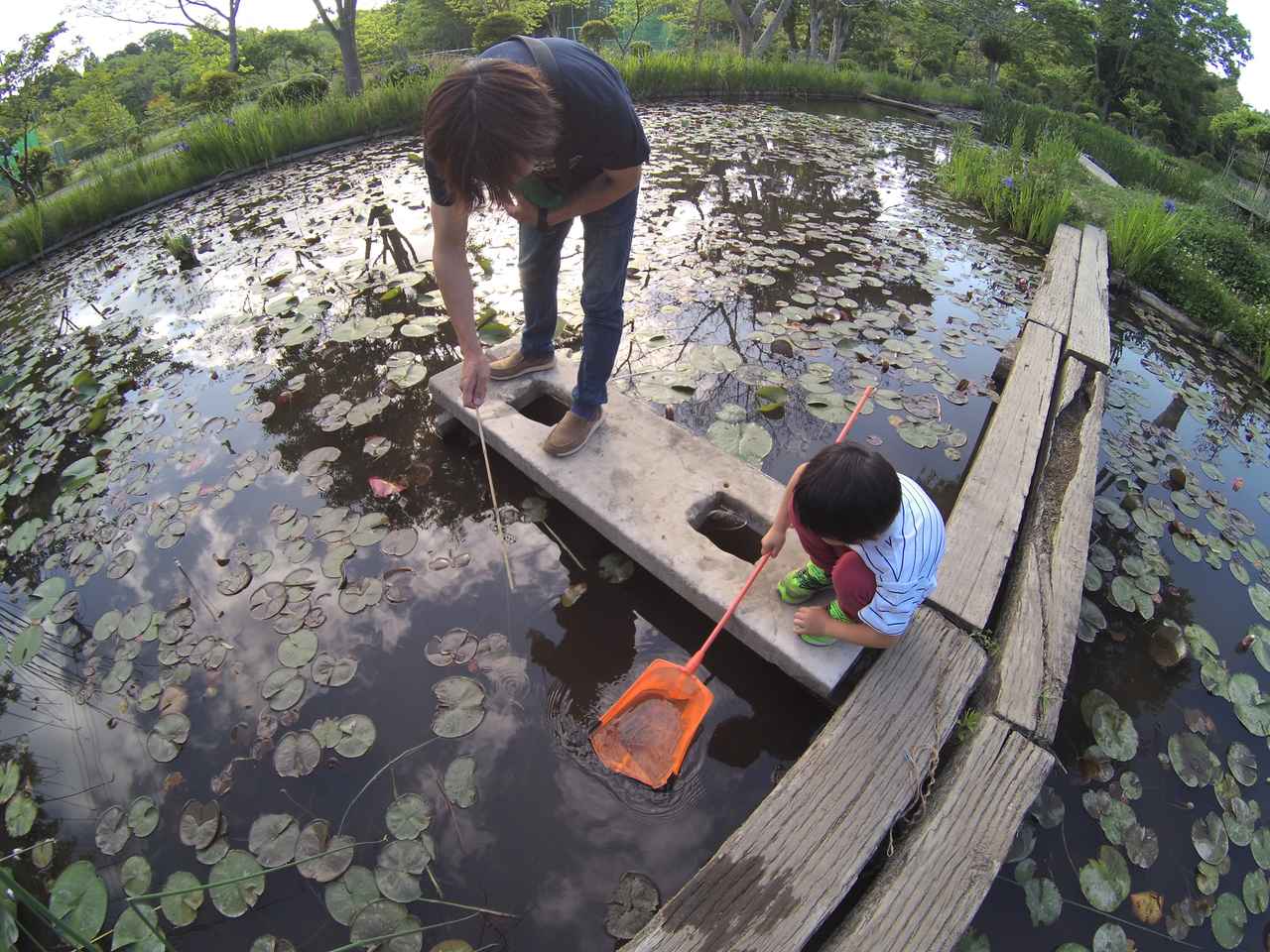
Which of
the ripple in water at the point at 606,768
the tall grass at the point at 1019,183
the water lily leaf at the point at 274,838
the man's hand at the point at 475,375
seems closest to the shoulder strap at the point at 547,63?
the man's hand at the point at 475,375

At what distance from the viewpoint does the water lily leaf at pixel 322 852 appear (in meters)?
1.45

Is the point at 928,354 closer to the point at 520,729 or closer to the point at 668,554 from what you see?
the point at 668,554

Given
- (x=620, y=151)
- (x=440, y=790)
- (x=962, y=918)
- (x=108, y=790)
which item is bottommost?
(x=108, y=790)

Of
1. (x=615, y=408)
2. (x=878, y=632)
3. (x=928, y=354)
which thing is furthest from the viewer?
(x=928, y=354)

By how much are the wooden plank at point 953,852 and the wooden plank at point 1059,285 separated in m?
2.95

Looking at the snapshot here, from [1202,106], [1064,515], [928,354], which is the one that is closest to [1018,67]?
[1202,106]

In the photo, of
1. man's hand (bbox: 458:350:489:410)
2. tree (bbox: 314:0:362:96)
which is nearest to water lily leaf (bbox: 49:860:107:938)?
man's hand (bbox: 458:350:489:410)

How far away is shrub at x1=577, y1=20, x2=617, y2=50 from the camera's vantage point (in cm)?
1517

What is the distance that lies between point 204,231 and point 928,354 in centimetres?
607

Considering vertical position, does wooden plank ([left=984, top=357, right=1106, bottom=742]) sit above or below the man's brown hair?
below

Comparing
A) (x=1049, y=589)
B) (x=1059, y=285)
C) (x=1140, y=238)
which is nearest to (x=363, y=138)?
(x=1059, y=285)

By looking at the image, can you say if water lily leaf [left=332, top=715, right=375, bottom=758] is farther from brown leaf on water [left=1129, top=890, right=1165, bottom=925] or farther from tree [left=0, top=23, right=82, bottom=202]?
tree [left=0, top=23, right=82, bottom=202]

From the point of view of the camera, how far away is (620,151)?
5.52ft

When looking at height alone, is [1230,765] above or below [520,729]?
above
